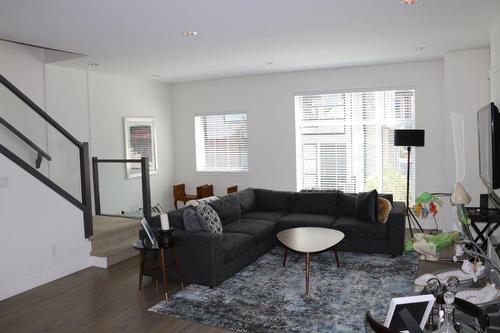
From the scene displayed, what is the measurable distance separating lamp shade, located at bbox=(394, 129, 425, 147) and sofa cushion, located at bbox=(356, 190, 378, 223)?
1173 millimetres

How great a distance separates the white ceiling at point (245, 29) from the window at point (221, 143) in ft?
6.53

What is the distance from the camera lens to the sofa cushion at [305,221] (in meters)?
5.81

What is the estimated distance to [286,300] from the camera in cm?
416

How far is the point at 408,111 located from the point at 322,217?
2.52 meters

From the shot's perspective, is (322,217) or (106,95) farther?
(106,95)

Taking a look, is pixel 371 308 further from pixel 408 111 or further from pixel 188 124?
pixel 188 124

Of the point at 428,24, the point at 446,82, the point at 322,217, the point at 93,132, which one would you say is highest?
the point at 428,24

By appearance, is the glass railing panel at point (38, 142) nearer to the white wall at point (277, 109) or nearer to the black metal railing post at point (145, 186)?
the black metal railing post at point (145, 186)

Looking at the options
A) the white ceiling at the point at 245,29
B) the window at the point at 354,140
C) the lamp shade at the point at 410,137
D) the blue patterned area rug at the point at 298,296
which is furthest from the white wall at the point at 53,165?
the lamp shade at the point at 410,137

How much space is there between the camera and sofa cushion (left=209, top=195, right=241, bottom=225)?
18.5 ft

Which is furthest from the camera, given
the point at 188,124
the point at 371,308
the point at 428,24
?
the point at 188,124

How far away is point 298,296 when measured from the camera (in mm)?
4250

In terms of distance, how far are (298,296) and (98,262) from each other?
2678 millimetres

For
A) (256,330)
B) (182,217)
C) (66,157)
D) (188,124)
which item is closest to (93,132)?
(66,157)
